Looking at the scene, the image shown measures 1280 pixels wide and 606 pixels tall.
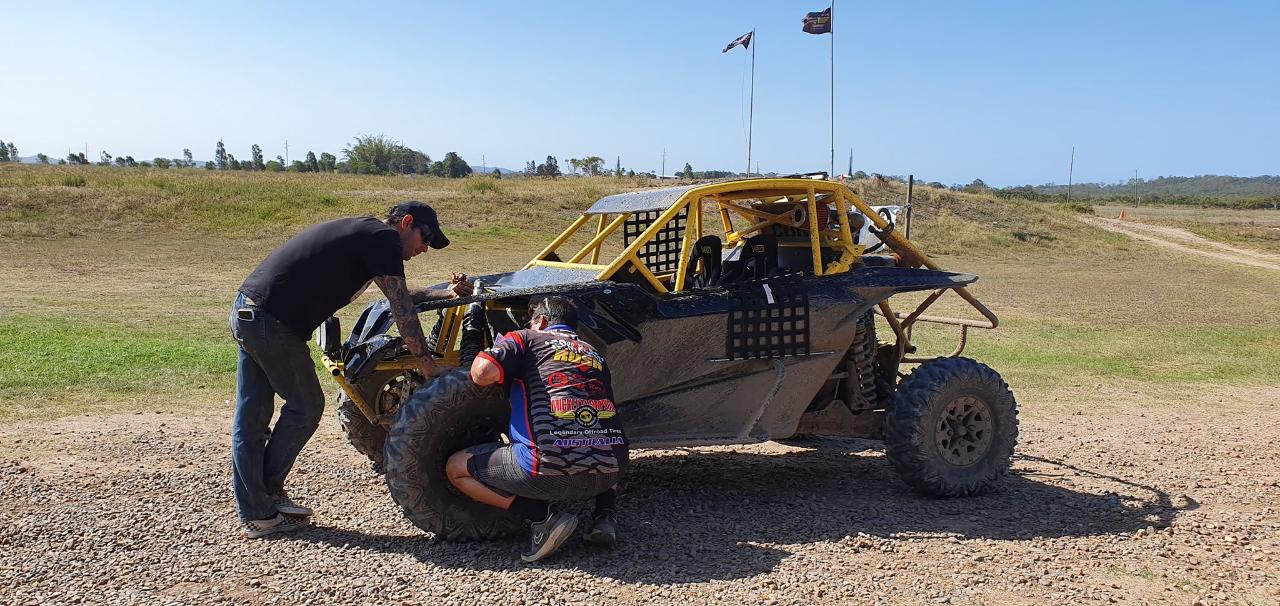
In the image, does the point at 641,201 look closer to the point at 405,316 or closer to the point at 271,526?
the point at 405,316

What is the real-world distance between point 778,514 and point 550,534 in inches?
60.0

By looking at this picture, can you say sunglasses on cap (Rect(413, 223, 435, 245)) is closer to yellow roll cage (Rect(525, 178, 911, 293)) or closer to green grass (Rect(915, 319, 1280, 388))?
yellow roll cage (Rect(525, 178, 911, 293))

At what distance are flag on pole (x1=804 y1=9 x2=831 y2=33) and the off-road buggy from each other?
18.4 m

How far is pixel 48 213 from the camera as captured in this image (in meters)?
27.3

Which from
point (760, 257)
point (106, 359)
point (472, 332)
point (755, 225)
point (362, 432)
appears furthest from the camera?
point (106, 359)

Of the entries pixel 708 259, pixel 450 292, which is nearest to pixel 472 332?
pixel 450 292

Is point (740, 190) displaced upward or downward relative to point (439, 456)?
upward

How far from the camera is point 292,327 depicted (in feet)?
17.0

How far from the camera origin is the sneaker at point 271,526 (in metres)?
5.19

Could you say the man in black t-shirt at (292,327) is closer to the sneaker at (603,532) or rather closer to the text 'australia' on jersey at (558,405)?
the text 'australia' on jersey at (558,405)

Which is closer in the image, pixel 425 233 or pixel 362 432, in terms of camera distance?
pixel 425 233

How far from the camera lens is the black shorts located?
4660 mm

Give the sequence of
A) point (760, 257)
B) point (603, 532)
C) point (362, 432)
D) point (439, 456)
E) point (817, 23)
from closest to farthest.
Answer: point (603, 532) → point (439, 456) → point (362, 432) → point (760, 257) → point (817, 23)

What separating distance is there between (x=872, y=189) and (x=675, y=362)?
36.1 metres
